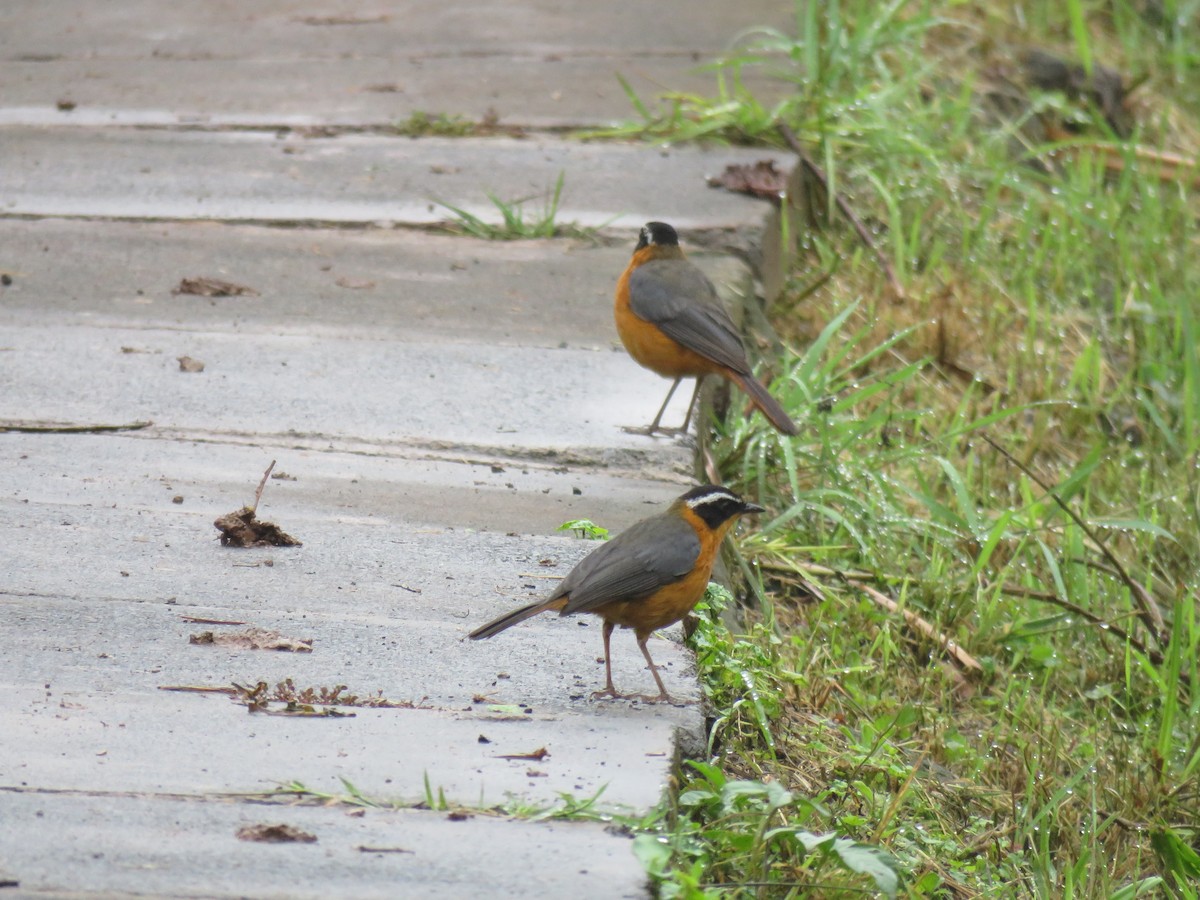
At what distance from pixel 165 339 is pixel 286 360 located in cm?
48

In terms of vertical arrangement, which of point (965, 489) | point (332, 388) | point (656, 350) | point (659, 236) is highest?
point (659, 236)

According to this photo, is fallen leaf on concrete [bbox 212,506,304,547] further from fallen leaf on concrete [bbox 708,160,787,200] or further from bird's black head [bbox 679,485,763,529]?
fallen leaf on concrete [bbox 708,160,787,200]

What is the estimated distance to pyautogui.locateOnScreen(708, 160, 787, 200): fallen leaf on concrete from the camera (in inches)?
270

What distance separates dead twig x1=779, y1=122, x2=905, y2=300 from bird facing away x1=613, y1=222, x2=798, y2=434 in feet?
5.63

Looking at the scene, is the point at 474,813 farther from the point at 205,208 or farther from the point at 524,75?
the point at 524,75

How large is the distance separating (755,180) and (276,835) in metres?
4.64

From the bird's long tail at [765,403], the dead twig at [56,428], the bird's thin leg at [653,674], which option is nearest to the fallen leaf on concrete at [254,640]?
the bird's thin leg at [653,674]

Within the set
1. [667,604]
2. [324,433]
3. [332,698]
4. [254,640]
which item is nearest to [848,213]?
[324,433]

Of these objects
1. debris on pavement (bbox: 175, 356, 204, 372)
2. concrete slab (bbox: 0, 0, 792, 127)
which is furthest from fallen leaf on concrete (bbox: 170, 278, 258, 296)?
concrete slab (bbox: 0, 0, 792, 127)

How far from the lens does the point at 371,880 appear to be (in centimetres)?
272

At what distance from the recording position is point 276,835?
2.82m

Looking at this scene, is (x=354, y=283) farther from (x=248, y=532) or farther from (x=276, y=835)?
(x=276, y=835)

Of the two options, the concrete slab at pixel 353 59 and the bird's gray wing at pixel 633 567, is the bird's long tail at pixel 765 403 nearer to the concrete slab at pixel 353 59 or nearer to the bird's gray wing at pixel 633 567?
the bird's gray wing at pixel 633 567

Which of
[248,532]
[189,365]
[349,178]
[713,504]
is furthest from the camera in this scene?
[349,178]
